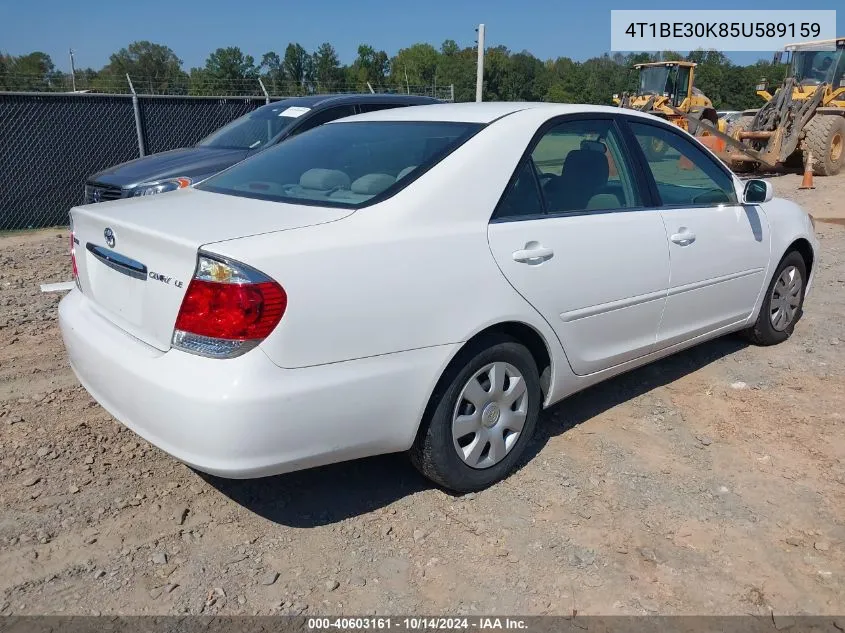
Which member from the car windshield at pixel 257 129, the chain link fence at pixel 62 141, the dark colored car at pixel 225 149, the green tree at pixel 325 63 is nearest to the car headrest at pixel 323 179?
the dark colored car at pixel 225 149

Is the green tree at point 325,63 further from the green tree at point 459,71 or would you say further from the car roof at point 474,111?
the car roof at point 474,111

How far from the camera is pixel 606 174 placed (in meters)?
3.71

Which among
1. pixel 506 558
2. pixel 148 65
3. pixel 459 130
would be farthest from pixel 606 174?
pixel 148 65

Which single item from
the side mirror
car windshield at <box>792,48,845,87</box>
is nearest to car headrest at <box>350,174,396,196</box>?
the side mirror

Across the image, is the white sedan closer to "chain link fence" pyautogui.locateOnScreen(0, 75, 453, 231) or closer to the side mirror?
the side mirror

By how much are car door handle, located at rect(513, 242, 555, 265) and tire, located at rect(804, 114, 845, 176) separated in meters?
15.9

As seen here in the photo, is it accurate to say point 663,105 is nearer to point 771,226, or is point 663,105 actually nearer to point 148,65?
point 771,226

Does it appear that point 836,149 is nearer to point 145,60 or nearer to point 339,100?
point 339,100

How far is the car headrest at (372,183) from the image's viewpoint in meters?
2.94

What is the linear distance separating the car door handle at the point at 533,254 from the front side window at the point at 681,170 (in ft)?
3.60

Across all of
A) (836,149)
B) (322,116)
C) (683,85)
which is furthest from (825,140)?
(322,116)

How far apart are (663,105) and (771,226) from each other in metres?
16.1

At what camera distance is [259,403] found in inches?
94.8

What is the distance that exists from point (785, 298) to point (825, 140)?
13.4 meters
